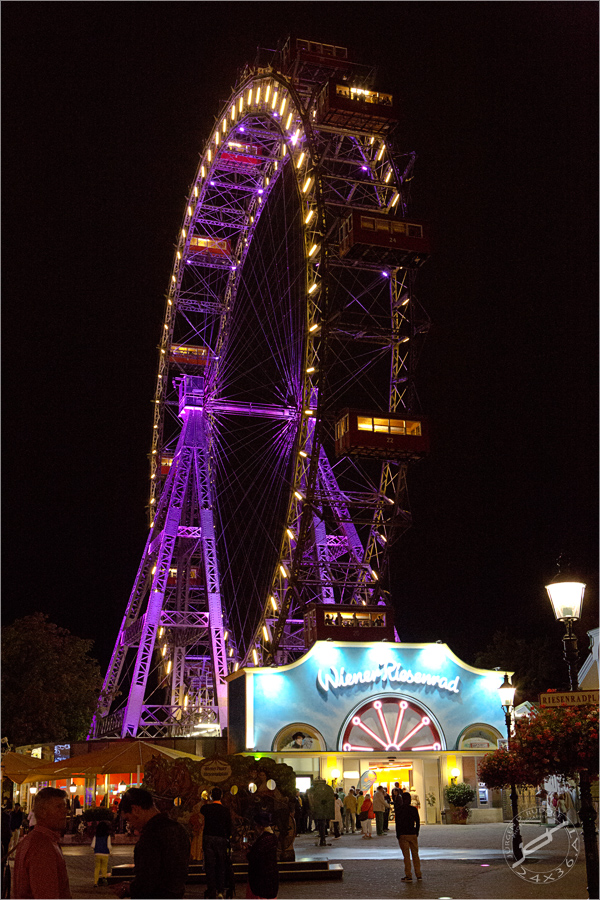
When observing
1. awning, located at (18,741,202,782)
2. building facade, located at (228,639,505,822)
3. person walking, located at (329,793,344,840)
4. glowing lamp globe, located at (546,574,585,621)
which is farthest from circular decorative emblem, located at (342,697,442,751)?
glowing lamp globe, located at (546,574,585,621)

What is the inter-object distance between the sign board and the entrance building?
2059 cm

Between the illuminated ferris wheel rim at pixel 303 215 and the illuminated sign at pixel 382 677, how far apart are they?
4.18 meters

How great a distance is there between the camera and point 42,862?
611 centimetres

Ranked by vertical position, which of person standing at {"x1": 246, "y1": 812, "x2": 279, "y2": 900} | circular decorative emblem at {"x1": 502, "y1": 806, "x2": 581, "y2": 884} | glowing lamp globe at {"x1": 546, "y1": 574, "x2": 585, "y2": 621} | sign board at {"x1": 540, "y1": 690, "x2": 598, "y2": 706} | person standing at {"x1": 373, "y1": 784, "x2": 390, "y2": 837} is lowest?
person standing at {"x1": 373, "y1": 784, "x2": 390, "y2": 837}

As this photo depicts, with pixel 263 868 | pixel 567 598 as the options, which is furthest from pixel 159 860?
pixel 567 598

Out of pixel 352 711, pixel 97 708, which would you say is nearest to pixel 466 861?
pixel 352 711

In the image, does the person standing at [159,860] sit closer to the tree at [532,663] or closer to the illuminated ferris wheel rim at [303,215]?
the illuminated ferris wheel rim at [303,215]

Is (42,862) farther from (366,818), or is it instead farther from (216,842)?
(366,818)

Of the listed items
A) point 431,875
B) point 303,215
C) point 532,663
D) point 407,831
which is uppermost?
point 303,215

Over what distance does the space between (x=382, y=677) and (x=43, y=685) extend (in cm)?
2564

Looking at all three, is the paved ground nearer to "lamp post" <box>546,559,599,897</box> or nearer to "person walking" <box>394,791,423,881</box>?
"person walking" <box>394,791,423,881</box>

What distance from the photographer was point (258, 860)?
9.08m

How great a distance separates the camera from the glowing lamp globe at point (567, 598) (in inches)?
486

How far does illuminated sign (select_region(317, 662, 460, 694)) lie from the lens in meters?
31.8
